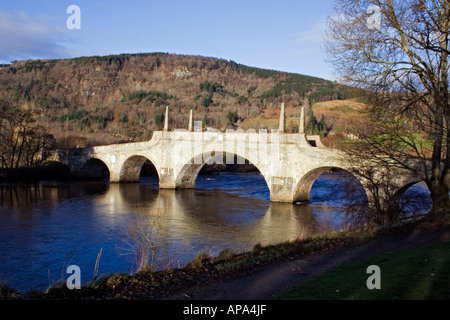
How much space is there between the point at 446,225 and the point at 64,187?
88.3ft

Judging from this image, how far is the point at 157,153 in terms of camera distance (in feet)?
95.1

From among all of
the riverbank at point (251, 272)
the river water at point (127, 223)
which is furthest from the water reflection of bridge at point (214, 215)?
the riverbank at point (251, 272)

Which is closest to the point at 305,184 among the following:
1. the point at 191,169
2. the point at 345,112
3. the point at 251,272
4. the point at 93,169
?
the point at 345,112

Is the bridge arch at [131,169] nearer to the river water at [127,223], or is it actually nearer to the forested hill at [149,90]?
the river water at [127,223]

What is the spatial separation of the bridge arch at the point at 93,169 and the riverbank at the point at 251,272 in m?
30.2

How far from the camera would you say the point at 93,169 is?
3738cm

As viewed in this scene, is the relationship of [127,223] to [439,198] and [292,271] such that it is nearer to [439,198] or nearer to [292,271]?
[292,271]

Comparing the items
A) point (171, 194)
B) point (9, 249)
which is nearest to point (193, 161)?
point (171, 194)

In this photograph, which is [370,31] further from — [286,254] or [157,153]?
[157,153]

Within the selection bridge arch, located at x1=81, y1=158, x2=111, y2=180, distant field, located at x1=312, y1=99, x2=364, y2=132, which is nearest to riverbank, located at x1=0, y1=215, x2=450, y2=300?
distant field, located at x1=312, y1=99, x2=364, y2=132

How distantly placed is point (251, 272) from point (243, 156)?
57.8ft

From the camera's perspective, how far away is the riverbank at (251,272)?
6.07 meters

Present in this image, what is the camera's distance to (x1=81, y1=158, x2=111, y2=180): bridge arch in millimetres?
36375

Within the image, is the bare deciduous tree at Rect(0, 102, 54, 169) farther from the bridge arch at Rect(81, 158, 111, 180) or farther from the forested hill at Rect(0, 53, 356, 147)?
the forested hill at Rect(0, 53, 356, 147)
